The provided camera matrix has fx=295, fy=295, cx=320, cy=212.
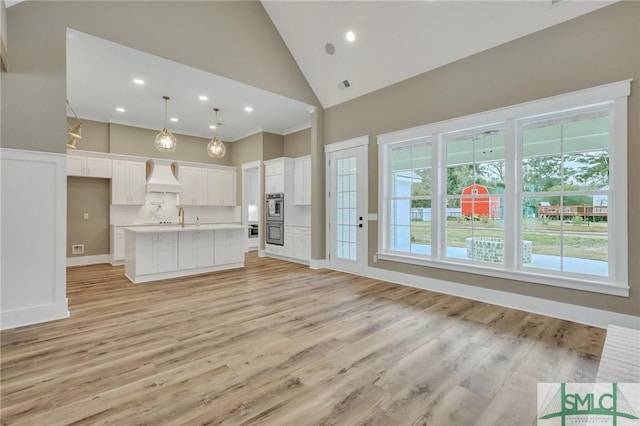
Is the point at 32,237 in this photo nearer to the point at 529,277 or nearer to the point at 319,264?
the point at 319,264

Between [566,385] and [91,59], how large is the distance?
20.6 feet

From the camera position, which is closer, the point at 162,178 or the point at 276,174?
the point at 162,178

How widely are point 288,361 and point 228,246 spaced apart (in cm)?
391

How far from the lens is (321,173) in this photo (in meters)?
6.04

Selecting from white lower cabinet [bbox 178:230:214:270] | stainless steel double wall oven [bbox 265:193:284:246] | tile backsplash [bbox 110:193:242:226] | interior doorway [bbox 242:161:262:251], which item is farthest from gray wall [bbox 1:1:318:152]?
tile backsplash [bbox 110:193:242:226]

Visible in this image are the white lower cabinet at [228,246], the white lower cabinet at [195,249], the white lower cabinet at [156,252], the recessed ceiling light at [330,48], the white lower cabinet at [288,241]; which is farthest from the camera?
the white lower cabinet at [288,241]

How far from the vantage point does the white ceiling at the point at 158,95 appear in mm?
4086

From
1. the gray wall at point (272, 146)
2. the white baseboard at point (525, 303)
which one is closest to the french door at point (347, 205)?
the white baseboard at point (525, 303)

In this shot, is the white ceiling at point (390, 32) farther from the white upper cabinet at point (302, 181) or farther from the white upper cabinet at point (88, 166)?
the white upper cabinet at point (88, 166)

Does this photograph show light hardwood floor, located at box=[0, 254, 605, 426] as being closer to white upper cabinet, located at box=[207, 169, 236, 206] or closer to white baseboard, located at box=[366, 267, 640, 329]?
white baseboard, located at box=[366, 267, 640, 329]

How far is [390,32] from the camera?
13.9 ft

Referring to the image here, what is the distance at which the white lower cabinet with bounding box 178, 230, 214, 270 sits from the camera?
525cm

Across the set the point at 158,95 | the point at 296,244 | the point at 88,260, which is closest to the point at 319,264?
the point at 296,244

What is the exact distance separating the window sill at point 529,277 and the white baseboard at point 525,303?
0.20 meters
